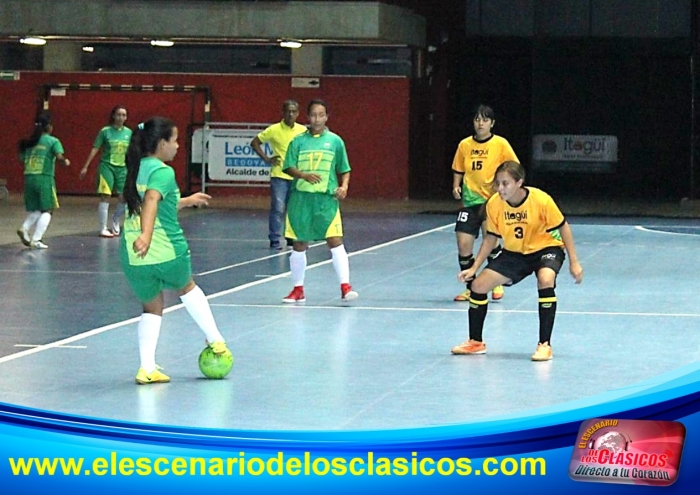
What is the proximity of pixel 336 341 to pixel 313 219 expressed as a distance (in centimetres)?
283

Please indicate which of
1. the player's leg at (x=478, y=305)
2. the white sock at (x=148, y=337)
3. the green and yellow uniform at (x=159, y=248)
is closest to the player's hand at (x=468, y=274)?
the player's leg at (x=478, y=305)

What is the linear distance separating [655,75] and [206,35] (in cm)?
1253

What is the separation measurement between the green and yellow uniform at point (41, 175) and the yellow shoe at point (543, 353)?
36.3ft

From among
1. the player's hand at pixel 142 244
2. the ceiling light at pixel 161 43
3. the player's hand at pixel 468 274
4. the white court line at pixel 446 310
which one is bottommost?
the white court line at pixel 446 310

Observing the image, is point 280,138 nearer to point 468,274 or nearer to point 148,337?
point 468,274

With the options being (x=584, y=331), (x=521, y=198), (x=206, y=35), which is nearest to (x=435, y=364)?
(x=521, y=198)

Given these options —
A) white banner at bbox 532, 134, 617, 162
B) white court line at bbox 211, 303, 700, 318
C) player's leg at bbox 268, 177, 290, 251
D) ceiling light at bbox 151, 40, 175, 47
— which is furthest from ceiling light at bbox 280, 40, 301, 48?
white court line at bbox 211, 303, 700, 318

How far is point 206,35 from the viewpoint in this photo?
104 feet

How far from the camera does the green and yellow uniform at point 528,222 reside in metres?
10.2

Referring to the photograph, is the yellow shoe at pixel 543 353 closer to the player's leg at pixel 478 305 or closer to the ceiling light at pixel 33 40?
the player's leg at pixel 478 305

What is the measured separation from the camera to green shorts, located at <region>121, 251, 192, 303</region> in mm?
9055

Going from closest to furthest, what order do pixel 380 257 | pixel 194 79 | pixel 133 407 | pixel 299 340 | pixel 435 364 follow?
pixel 133 407 < pixel 435 364 < pixel 299 340 < pixel 380 257 < pixel 194 79

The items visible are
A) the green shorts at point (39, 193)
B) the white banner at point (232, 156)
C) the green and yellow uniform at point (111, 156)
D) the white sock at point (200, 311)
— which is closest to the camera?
the white sock at point (200, 311)

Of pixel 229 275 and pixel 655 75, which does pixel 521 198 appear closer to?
pixel 229 275
